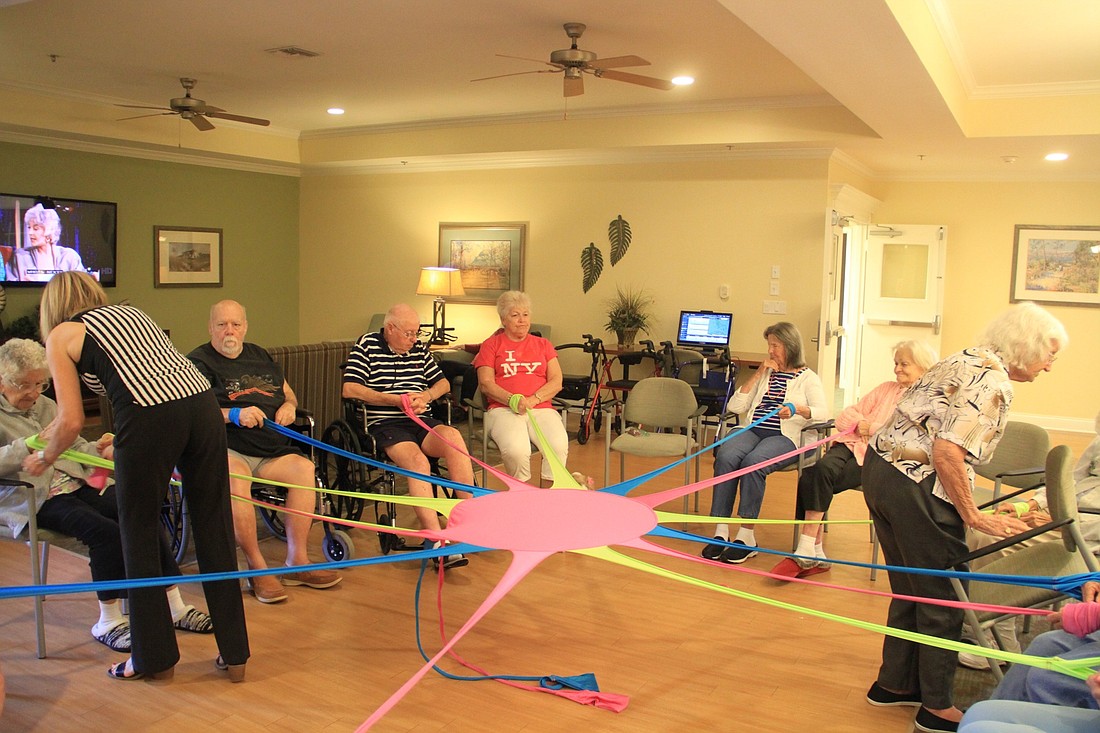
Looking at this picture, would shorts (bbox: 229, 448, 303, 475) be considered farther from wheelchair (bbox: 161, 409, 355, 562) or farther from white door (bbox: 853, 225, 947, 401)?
white door (bbox: 853, 225, 947, 401)

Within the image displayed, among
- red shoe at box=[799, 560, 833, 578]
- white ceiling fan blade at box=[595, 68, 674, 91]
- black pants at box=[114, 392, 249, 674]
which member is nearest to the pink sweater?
red shoe at box=[799, 560, 833, 578]

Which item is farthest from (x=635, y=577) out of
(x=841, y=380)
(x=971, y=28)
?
(x=841, y=380)

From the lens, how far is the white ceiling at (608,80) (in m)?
4.54

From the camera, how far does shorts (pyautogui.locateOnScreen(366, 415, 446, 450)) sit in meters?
4.19

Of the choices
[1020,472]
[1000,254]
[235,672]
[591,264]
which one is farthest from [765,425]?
[1000,254]

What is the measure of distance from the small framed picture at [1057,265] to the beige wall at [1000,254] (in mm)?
75

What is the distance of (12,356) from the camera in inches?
123

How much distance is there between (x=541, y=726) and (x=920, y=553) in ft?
4.14

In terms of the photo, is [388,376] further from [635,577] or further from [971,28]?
[971,28]

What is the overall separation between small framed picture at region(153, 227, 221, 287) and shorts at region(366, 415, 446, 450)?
5.77m

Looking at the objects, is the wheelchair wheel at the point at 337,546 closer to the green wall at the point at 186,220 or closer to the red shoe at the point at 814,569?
the red shoe at the point at 814,569

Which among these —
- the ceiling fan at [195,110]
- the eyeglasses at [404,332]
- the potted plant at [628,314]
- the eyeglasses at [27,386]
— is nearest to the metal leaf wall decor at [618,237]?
the potted plant at [628,314]

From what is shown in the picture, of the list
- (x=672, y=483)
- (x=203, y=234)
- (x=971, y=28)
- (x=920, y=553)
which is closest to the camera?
(x=920, y=553)

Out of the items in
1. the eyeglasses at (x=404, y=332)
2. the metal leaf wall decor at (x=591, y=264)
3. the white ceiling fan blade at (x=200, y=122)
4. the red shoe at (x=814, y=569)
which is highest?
the white ceiling fan blade at (x=200, y=122)
